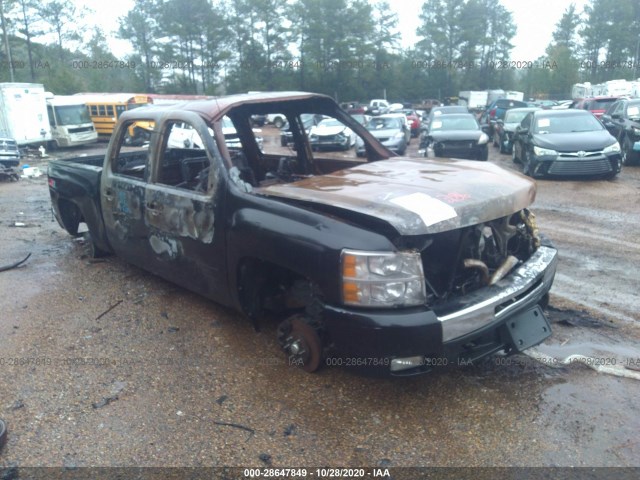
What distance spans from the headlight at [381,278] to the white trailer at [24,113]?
2438cm

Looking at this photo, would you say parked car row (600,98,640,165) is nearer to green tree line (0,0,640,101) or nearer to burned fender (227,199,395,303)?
burned fender (227,199,395,303)

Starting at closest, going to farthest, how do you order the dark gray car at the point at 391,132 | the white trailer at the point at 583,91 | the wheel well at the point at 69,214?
the wheel well at the point at 69,214 < the dark gray car at the point at 391,132 < the white trailer at the point at 583,91

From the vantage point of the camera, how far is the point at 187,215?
4281 mm

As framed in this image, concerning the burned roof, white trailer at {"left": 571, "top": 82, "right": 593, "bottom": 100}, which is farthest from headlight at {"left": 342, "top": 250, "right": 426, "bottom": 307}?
white trailer at {"left": 571, "top": 82, "right": 593, "bottom": 100}

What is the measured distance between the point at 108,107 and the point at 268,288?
29.0 metres

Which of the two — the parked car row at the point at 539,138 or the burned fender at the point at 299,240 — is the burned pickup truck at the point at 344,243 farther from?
the parked car row at the point at 539,138

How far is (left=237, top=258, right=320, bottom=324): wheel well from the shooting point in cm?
389

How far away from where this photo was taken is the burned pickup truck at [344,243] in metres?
3.14

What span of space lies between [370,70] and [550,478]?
198 ft

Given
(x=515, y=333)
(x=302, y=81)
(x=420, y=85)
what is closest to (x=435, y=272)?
(x=515, y=333)

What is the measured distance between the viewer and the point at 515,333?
347cm

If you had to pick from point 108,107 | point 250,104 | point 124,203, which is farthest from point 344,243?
point 108,107

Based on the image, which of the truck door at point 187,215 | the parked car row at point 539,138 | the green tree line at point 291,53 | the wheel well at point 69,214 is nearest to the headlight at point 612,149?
the parked car row at point 539,138

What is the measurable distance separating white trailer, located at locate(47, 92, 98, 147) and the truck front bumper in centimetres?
2630
